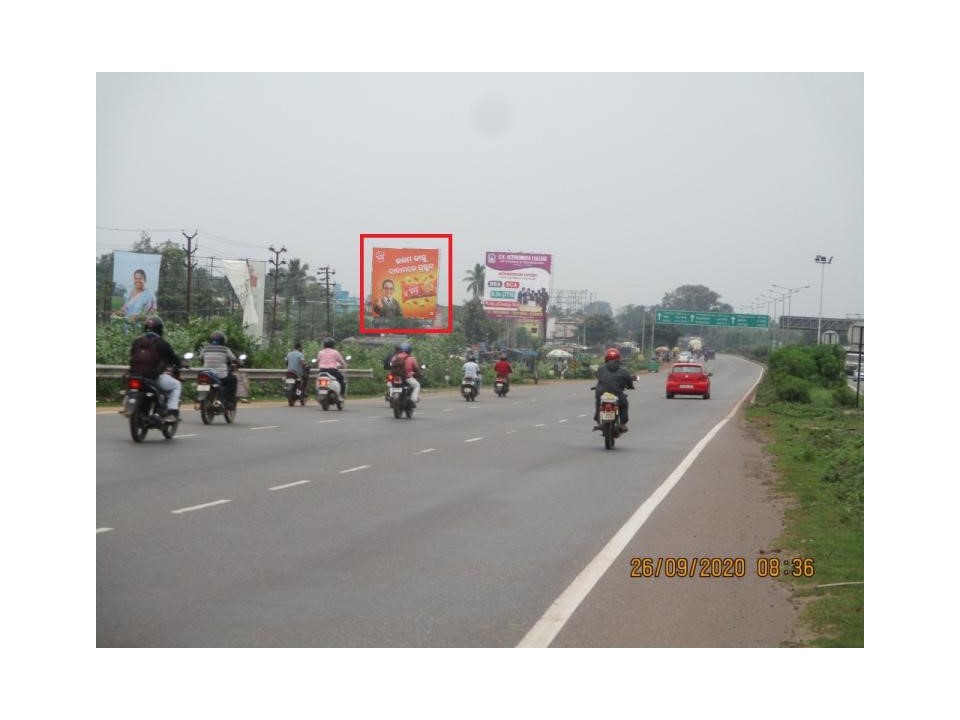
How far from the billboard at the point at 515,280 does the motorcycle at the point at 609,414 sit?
5670cm

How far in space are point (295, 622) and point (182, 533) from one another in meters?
3.22

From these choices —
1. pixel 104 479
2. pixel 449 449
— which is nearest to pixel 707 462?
pixel 449 449

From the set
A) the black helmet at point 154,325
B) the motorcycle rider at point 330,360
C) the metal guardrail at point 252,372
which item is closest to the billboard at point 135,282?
the metal guardrail at point 252,372

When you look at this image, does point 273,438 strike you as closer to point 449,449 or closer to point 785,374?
point 449,449

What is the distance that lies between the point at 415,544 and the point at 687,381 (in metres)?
37.8

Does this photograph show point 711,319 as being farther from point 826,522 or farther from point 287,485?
point 826,522

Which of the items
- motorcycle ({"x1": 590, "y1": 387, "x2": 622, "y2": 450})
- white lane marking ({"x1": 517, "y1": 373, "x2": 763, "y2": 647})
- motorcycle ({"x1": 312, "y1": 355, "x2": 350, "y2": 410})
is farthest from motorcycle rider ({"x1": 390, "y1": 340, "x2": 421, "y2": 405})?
white lane marking ({"x1": 517, "y1": 373, "x2": 763, "y2": 647})

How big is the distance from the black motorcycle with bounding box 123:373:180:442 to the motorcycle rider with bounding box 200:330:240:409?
4.15 metres

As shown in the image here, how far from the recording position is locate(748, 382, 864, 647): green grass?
687cm

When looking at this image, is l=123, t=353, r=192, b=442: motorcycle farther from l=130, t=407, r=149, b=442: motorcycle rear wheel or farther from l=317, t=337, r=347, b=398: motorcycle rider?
l=317, t=337, r=347, b=398: motorcycle rider

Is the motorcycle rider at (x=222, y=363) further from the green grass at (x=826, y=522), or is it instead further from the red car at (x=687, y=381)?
the red car at (x=687, y=381)

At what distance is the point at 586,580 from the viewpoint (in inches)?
314

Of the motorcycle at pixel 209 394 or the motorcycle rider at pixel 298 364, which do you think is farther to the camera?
the motorcycle rider at pixel 298 364

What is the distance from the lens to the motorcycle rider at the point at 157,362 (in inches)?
651
